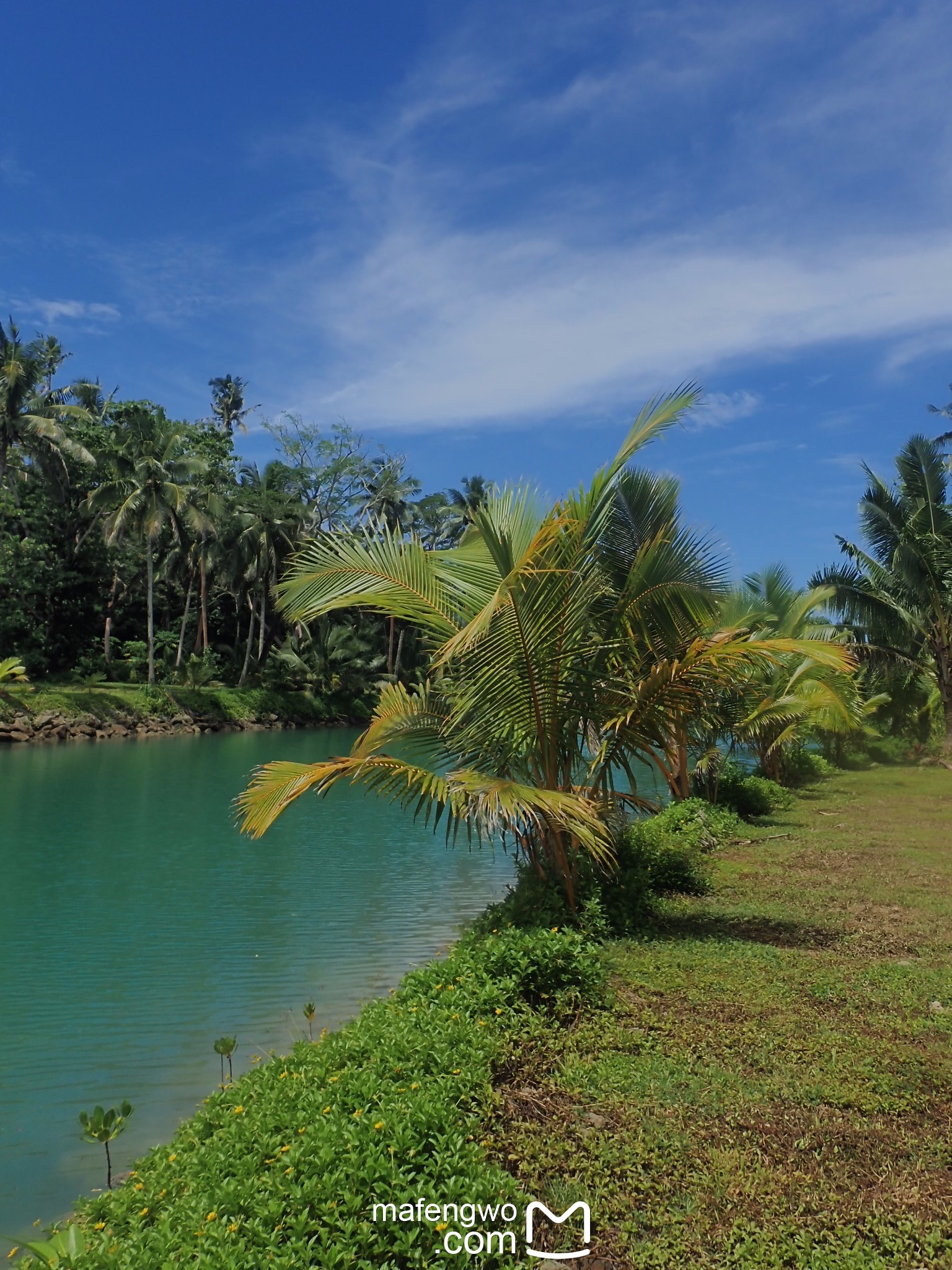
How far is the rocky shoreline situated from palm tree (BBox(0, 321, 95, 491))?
8140mm

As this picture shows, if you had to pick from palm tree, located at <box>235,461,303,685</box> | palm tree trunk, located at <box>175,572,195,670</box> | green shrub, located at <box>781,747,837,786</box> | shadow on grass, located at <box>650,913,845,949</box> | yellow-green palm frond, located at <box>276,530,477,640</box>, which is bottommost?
green shrub, located at <box>781,747,837,786</box>

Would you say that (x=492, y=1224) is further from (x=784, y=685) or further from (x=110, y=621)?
(x=110, y=621)


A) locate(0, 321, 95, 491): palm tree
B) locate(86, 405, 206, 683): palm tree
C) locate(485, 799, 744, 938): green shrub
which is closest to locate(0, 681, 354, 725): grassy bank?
locate(86, 405, 206, 683): palm tree

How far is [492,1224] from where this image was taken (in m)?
2.98

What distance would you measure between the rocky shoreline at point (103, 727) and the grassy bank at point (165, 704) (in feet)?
0.24

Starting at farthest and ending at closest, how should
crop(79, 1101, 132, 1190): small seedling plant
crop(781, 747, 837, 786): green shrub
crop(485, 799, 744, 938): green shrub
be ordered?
1. crop(781, 747, 837, 786): green shrub
2. crop(485, 799, 744, 938): green shrub
3. crop(79, 1101, 132, 1190): small seedling plant

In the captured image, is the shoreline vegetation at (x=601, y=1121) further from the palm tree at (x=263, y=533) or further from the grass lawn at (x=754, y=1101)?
the palm tree at (x=263, y=533)

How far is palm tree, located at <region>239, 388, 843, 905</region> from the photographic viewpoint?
609cm

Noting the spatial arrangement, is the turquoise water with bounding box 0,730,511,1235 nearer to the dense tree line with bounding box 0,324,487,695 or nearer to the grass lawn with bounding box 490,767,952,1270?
the grass lawn with bounding box 490,767,952,1270

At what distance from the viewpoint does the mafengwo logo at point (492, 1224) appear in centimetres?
283

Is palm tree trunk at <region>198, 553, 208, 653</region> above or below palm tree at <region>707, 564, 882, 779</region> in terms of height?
above

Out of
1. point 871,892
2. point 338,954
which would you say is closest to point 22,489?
point 338,954

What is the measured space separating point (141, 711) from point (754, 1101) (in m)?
29.9

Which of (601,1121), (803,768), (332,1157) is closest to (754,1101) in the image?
(601,1121)
